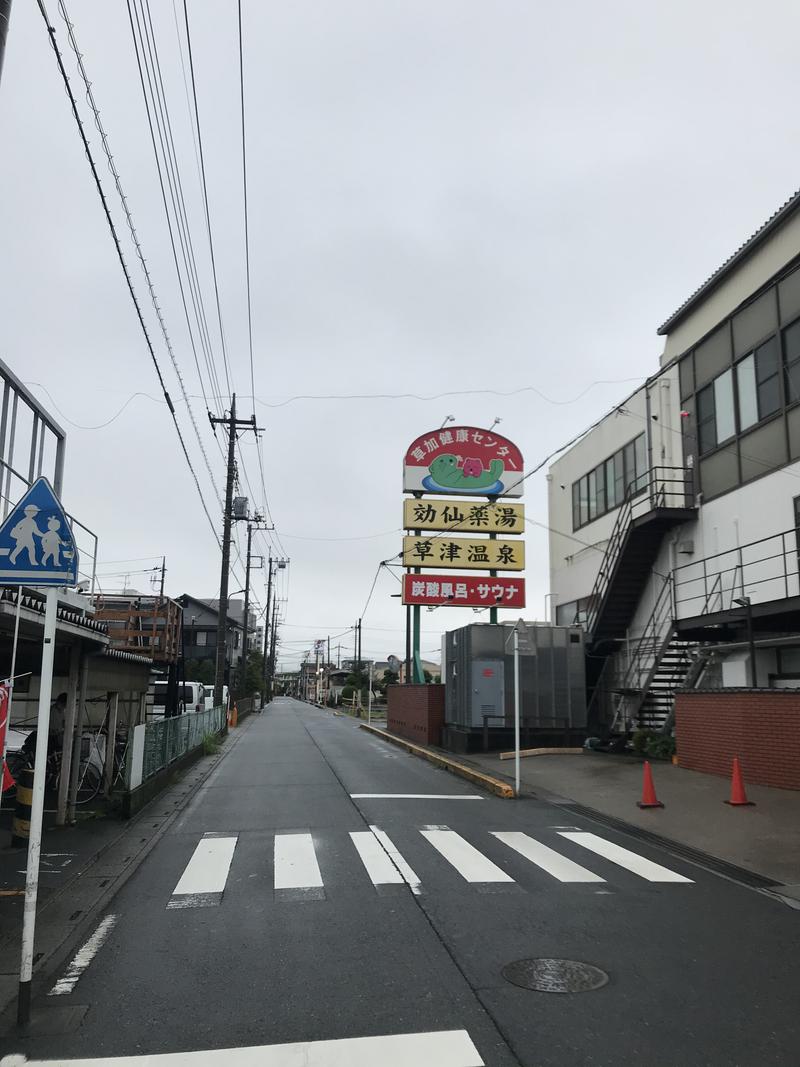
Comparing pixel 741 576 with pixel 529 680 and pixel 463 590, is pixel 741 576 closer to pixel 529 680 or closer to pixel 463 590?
pixel 529 680

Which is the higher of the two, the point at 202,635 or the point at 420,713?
the point at 202,635

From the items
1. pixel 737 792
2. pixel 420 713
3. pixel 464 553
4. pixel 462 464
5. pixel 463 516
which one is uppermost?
pixel 462 464

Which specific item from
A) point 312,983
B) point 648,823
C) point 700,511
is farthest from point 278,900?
point 700,511

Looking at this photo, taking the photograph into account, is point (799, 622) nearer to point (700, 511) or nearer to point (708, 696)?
point (708, 696)

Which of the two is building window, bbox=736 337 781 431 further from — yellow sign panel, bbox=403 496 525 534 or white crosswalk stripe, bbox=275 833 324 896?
white crosswalk stripe, bbox=275 833 324 896

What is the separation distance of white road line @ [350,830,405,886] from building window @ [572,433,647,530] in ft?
51.4

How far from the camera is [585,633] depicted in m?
24.5

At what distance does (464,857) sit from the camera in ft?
30.9

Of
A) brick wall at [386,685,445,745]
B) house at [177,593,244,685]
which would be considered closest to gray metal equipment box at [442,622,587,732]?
brick wall at [386,685,445,745]

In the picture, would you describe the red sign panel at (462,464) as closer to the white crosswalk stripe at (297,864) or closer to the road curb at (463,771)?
the road curb at (463,771)

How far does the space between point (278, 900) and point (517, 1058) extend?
12.3 ft

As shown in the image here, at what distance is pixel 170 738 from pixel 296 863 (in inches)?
323

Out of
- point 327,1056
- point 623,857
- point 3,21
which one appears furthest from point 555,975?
point 3,21

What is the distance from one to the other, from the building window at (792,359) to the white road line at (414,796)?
10.7m
